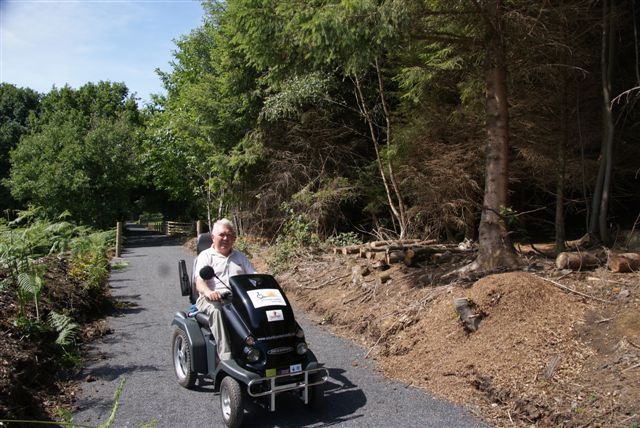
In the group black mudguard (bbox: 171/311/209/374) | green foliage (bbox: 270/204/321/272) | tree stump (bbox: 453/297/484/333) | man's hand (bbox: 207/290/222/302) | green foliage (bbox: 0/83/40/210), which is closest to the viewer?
man's hand (bbox: 207/290/222/302)

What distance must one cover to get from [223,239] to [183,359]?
56.4 inches

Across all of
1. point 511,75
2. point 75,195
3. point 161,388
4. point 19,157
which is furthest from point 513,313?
point 19,157

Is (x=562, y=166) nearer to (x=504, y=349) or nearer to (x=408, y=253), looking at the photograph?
(x=408, y=253)

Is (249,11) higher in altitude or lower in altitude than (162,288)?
higher

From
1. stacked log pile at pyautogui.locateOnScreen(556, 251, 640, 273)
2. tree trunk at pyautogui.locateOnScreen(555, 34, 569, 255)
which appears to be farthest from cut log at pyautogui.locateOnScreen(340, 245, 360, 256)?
stacked log pile at pyautogui.locateOnScreen(556, 251, 640, 273)

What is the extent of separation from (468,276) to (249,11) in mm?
5196

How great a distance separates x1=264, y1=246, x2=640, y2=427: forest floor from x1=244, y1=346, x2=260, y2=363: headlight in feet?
6.26

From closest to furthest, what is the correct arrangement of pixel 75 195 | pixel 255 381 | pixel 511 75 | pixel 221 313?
pixel 255 381, pixel 221 313, pixel 511 75, pixel 75 195

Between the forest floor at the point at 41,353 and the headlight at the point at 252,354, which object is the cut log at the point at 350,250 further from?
the headlight at the point at 252,354

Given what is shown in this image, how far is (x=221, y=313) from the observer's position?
181 inches

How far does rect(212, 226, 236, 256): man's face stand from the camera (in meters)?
5.08

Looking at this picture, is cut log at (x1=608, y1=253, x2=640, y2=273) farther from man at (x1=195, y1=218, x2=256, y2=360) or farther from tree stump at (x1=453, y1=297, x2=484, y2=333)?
man at (x1=195, y1=218, x2=256, y2=360)

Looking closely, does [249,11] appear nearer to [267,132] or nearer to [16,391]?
[16,391]

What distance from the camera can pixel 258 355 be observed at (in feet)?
14.0
